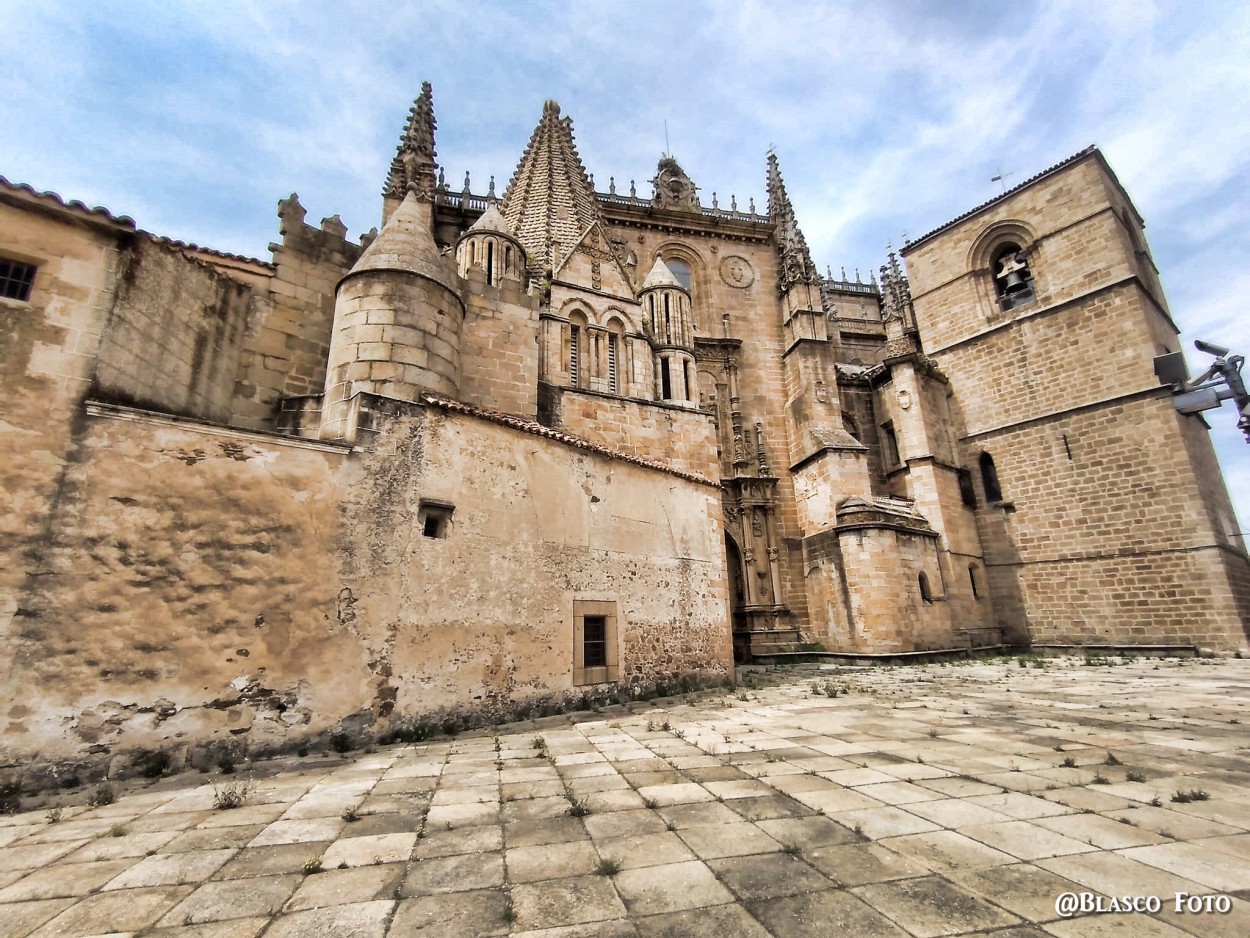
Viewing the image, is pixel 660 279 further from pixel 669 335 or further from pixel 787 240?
pixel 787 240

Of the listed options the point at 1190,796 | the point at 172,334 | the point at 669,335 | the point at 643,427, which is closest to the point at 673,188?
the point at 669,335

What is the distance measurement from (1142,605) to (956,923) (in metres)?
19.5

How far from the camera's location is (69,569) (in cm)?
496

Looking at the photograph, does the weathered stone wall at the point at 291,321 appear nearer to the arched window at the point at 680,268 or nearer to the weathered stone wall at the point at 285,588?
the weathered stone wall at the point at 285,588

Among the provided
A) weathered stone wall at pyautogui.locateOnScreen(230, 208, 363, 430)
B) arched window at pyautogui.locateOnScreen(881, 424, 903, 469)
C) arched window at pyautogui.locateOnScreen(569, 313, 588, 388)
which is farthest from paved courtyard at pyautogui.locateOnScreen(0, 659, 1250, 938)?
arched window at pyautogui.locateOnScreen(881, 424, 903, 469)

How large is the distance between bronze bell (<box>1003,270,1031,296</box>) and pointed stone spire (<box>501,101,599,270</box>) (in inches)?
628

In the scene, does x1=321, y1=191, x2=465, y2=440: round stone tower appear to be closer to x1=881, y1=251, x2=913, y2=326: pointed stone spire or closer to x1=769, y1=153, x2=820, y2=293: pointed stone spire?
x1=769, y1=153, x2=820, y2=293: pointed stone spire

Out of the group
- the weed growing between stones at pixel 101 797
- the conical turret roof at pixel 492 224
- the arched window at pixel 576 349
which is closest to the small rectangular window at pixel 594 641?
the weed growing between stones at pixel 101 797

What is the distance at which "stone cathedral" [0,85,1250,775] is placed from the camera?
17.3 feet

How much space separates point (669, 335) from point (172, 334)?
12440mm

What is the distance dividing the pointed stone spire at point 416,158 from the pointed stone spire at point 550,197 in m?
3.15

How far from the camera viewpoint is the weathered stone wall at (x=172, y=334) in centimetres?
607

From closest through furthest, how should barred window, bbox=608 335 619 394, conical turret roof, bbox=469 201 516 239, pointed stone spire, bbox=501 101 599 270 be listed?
conical turret roof, bbox=469 201 516 239 → barred window, bbox=608 335 619 394 → pointed stone spire, bbox=501 101 599 270

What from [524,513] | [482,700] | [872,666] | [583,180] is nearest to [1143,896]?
[482,700]
